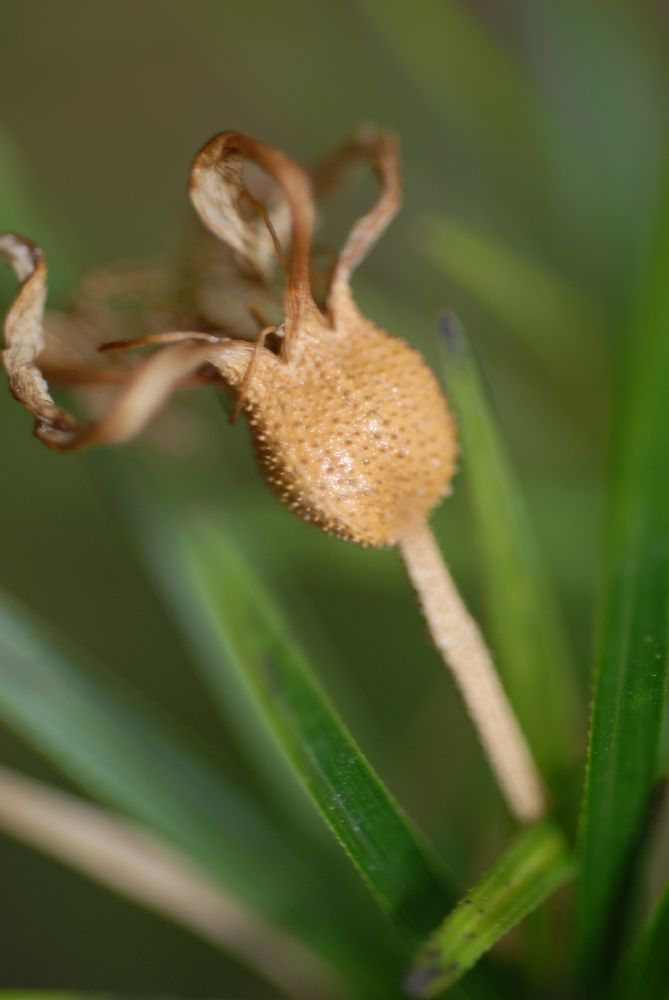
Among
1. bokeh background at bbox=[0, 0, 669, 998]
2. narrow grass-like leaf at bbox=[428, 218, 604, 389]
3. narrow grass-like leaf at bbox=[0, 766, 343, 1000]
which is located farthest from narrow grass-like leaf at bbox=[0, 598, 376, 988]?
narrow grass-like leaf at bbox=[428, 218, 604, 389]

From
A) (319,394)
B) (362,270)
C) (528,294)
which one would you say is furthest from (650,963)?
(362,270)

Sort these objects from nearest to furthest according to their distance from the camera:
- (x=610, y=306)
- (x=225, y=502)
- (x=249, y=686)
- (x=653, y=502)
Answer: (x=653, y=502) < (x=249, y=686) < (x=225, y=502) < (x=610, y=306)

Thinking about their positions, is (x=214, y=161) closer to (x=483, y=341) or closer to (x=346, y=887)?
(x=346, y=887)

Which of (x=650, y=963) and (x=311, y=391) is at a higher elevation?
(x=311, y=391)

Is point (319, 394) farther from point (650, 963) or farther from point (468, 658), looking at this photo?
point (650, 963)

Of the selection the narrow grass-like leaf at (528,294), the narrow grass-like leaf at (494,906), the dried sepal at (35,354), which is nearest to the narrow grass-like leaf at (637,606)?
the narrow grass-like leaf at (494,906)

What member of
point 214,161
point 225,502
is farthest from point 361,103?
point 214,161
